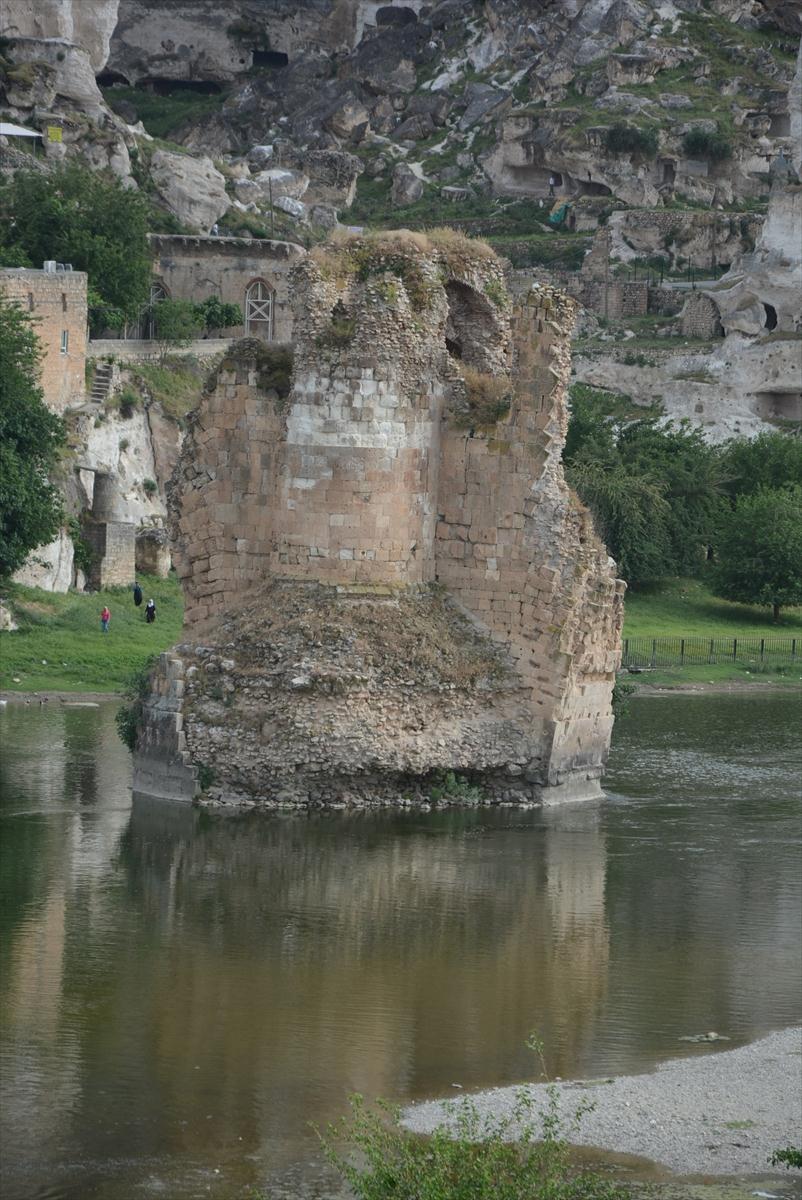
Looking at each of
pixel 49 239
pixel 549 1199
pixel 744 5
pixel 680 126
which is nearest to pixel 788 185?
pixel 680 126

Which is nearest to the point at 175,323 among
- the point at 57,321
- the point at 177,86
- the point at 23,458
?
the point at 57,321

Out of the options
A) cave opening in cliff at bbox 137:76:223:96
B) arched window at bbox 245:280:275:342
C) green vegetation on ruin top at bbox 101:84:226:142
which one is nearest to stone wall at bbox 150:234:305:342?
arched window at bbox 245:280:275:342

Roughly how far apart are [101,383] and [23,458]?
11254mm

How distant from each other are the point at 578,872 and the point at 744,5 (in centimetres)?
7345

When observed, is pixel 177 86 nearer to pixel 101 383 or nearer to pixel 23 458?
pixel 101 383

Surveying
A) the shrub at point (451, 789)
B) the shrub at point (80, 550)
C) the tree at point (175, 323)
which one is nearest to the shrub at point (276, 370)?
the shrub at point (451, 789)

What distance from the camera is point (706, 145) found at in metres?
92.2

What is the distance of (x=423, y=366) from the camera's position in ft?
116

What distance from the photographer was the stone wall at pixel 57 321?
55.1 meters

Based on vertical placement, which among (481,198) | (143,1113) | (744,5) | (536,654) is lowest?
(143,1113)

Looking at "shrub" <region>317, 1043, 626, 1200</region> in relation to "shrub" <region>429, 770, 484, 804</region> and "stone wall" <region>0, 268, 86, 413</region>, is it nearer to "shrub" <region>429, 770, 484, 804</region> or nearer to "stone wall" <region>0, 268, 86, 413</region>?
"shrub" <region>429, 770, 484, 804</region>

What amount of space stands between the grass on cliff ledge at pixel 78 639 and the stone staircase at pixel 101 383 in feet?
23.9

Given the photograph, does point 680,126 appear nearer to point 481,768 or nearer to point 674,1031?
point 481,768

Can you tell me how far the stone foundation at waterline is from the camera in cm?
3428
